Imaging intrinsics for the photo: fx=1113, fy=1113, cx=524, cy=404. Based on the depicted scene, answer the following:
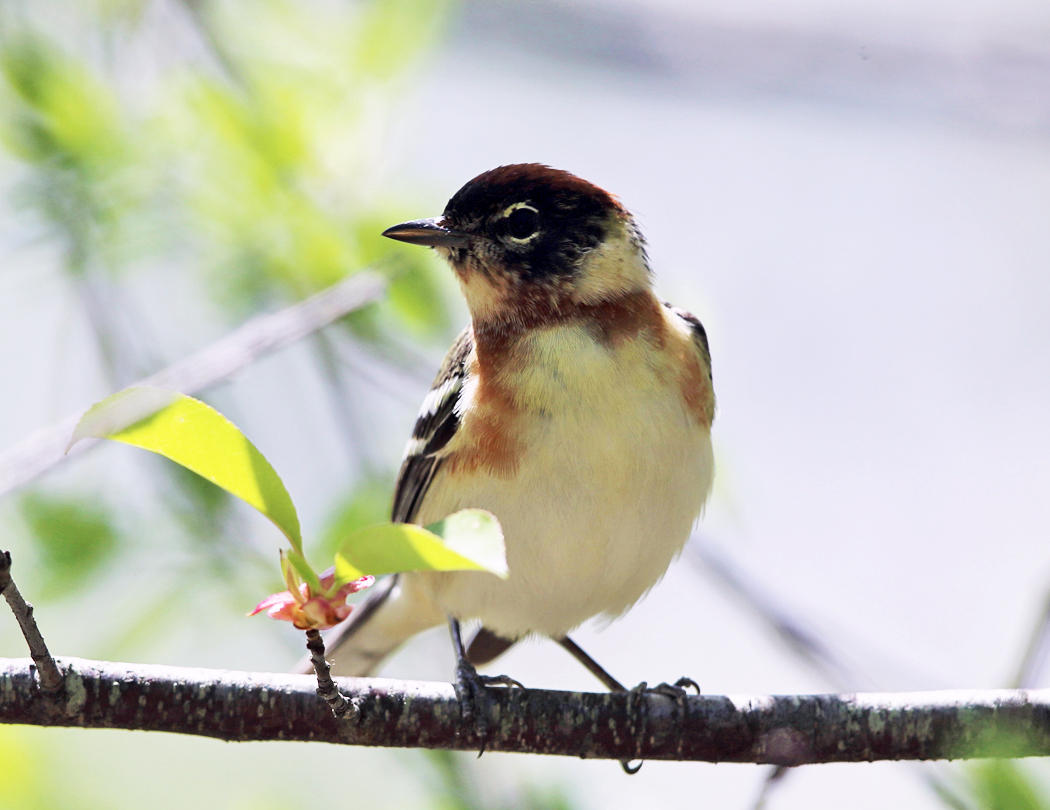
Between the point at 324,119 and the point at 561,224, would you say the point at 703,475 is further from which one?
the point at 324,119

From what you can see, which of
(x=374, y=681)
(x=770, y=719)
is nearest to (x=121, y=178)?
(x=374, y=681)

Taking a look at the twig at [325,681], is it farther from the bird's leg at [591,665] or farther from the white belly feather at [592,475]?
the bird's leg at [591,665]

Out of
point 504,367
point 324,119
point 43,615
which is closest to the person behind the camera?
point 504,367

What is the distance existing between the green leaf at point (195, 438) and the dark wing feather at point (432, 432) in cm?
187

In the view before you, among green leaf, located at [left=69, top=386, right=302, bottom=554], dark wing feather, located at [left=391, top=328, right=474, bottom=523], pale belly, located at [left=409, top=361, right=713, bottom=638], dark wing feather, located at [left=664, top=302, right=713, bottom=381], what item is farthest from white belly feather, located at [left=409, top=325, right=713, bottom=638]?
green leaf, located at [left=69, top=386, right=302, bottom=554]

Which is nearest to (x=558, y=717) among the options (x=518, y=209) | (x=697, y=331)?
(x=697, y=331)

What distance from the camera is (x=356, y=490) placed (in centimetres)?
450

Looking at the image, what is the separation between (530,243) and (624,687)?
5.81ft

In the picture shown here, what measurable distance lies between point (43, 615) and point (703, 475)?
7.95 feet

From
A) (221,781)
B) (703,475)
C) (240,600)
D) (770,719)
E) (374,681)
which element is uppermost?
(703,475)

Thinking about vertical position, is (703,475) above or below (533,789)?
above

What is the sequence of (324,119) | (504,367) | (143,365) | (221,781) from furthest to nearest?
1. (221,781)
2. (143,365)
3. (324,119)
4. (504,367)

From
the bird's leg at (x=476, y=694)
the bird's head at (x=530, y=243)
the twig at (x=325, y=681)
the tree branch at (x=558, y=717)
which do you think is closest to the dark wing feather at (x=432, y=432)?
the bird's head at (x=530, y=243)

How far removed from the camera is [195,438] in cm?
198
